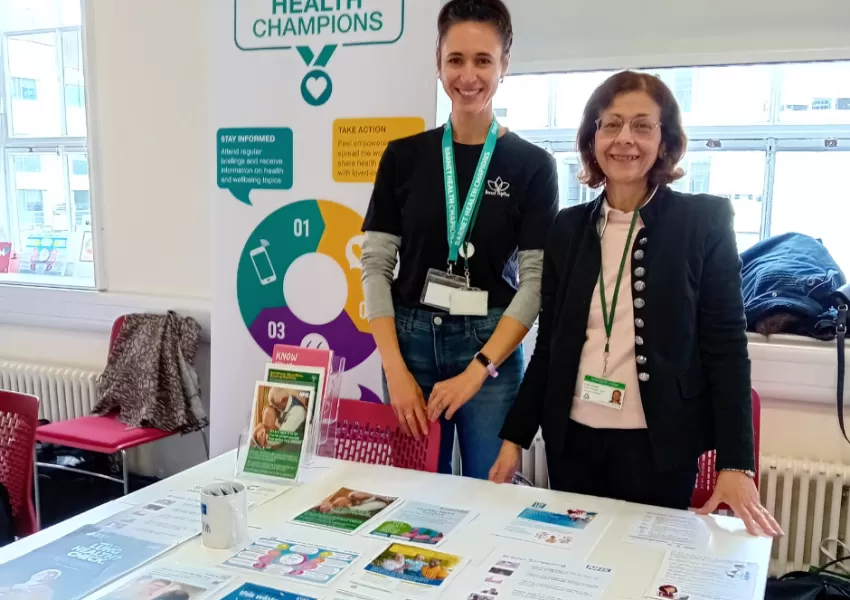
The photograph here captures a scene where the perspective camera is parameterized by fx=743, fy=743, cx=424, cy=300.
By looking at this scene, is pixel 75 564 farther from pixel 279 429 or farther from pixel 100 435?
pixel 100 435

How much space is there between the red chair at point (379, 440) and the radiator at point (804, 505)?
2.68 feet

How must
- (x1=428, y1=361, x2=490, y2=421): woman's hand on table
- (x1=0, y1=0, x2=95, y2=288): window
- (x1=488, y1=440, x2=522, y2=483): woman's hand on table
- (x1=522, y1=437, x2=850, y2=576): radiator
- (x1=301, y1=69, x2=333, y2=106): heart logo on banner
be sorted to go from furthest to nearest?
(x1=0, y1=0, x2=95, y2=288): window
(x1=301, y1=69, x2=333, y2=106): heart logo on banner
(x1=522, y1=437, x2=850, y2=576): radiator
(x1=428, y1=361, x2=490, y2=421): woman's hand on table
(x1=488, y1=440, x2=522, y2=483): woman's hand on table

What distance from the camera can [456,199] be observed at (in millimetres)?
1751

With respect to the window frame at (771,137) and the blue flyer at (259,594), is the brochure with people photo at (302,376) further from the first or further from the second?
the window frame at (771,137)

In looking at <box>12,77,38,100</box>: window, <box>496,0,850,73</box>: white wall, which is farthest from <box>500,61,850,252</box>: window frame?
<box>12,77,38,100</box>: window

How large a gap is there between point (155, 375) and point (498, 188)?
6.28ft

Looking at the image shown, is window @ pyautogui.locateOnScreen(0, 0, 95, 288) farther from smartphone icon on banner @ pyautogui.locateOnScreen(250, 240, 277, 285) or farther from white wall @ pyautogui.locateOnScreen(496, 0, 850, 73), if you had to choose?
white wall @ pyautogui.locateOnScreen(496, 0, 850, 73)

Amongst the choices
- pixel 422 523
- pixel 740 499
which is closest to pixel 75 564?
pixel 422 523

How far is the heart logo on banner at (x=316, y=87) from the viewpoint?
2484 mm

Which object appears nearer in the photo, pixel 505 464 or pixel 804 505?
pixel 505 464

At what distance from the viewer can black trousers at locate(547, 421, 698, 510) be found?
57.0 inches

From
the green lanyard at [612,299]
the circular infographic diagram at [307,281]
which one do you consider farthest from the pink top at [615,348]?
the circular infographic diagram at [307,281]

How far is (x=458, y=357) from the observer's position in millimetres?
1788

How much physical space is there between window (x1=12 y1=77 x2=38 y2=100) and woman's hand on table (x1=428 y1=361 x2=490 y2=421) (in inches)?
127
